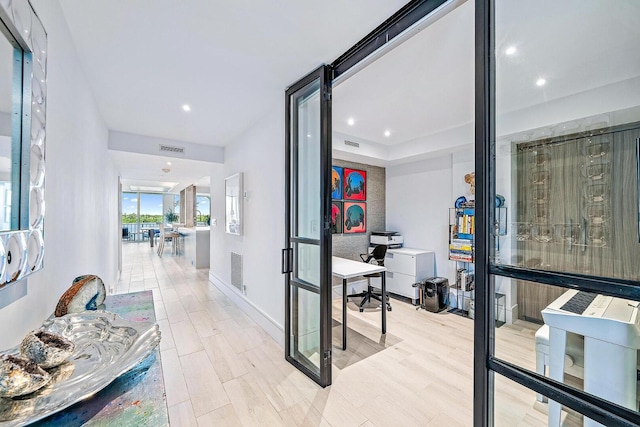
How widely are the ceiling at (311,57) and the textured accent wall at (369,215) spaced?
159 centimetres

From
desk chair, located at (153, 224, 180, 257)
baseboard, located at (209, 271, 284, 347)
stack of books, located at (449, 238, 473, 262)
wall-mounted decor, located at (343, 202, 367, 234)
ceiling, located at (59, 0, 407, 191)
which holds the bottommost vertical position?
baseboard, located at (209, 271, 284, 347)

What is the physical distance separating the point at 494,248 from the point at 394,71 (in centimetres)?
183

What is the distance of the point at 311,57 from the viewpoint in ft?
6.63

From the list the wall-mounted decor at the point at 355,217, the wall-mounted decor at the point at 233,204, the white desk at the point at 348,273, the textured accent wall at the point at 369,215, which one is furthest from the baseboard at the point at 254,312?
the wall-mounted decor at the point at 355,217

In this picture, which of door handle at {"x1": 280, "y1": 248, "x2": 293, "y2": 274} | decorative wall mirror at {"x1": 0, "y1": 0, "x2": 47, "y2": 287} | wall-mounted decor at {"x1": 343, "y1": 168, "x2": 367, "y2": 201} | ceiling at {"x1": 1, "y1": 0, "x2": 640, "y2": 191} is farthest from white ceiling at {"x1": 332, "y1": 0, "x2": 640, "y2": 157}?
wall-mounted decor at {"x1": 343, "y1": 168, "x2": 367, "y2": 201}

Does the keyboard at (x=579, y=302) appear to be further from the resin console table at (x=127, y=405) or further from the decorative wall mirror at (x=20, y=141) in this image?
the decorative wall mirror at (x=20, y=141)

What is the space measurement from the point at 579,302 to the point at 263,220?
8.96 ft

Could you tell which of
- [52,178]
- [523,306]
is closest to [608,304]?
[523,306]

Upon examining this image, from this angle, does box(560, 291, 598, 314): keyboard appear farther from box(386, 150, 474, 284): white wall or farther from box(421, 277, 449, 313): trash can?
box(386, 150, 474, 284): white wall

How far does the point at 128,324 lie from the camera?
1042 millimetres

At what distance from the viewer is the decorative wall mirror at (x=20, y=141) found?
0.78 m

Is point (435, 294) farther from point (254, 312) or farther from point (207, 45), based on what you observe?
point (207, 45)

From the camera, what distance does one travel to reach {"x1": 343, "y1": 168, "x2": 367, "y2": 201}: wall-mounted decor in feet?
15.7

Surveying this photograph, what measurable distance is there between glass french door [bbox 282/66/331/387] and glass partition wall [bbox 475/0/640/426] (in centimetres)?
119
